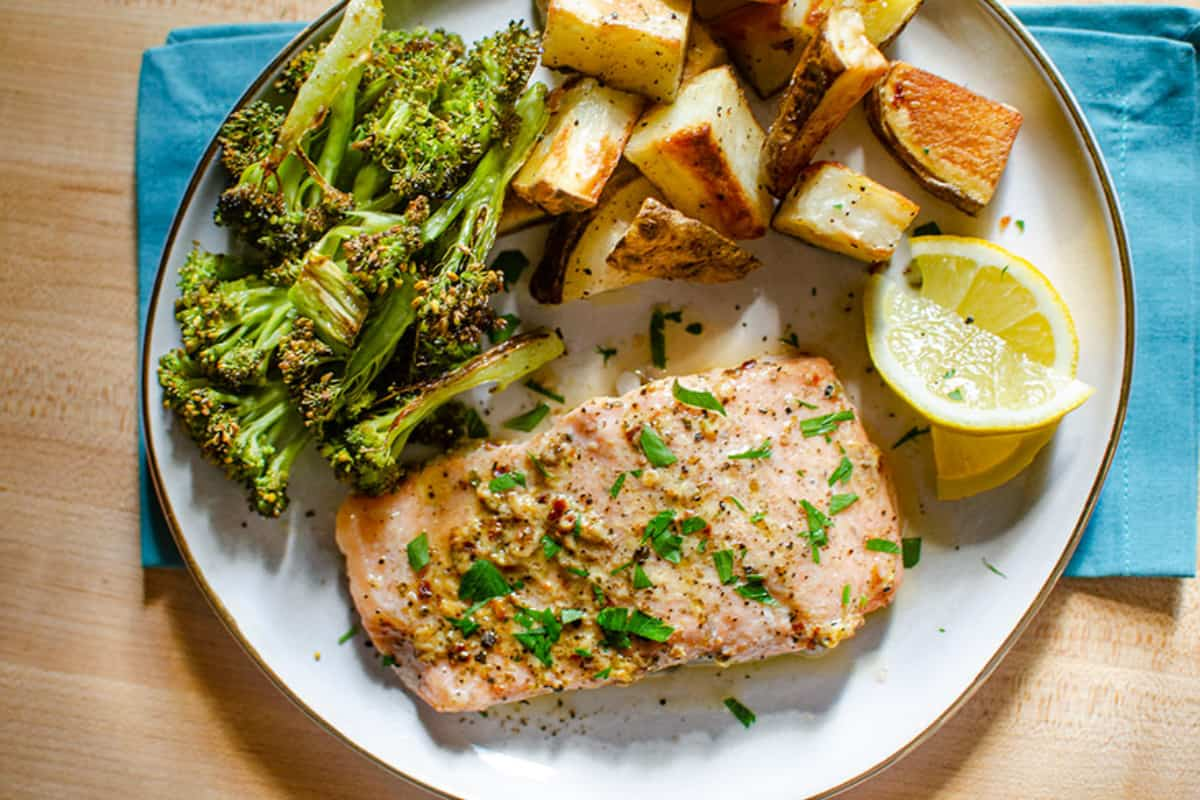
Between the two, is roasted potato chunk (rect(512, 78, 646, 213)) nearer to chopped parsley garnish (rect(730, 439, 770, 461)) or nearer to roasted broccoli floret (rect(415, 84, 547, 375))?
roasted broccoli floret (rect(415, 84, 547, 375))

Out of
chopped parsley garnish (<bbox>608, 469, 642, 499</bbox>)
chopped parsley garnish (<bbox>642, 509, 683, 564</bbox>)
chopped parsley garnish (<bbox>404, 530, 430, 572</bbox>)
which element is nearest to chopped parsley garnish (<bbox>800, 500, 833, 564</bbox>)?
chopped parsley garnish (<bbox>642, 509, 683, 564</bbox>)

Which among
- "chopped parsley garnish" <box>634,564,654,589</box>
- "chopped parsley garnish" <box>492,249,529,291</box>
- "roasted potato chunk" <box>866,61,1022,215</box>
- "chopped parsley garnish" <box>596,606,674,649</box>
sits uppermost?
"roasted potato chunk" <box>866,61,1022,215</box>

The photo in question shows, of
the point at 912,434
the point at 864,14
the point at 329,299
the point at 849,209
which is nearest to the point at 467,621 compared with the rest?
the point at 329,299

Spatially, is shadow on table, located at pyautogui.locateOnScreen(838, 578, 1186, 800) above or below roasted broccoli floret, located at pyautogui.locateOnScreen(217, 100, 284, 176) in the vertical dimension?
below

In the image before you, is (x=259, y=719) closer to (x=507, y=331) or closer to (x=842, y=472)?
(x=507, y=331)

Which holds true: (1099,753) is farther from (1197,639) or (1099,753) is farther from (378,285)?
(378,285)

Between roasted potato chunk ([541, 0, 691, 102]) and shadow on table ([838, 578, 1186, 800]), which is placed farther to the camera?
shadow on table ([838, 578, 1186, 800])

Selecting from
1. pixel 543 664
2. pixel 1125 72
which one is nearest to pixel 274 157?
pixel 543 664
